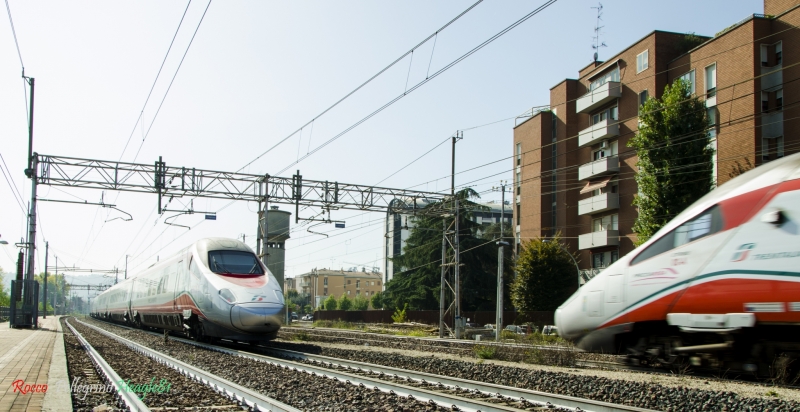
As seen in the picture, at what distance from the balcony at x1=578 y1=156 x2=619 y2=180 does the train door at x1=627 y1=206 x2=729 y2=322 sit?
3100cm

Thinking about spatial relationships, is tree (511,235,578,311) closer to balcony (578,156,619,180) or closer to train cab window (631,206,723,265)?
balcony (578,156,619,180)

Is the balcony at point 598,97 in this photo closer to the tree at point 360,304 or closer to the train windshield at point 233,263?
the train windshield at point 233,263

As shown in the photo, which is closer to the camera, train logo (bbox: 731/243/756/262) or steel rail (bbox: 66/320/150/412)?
steel rail (bbox: 66/320/150/412)

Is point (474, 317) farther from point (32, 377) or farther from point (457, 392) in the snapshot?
point (32, 377)

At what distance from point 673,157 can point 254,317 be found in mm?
21373

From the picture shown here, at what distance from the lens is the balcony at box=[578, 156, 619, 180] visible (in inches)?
1651

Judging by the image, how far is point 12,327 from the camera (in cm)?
2855

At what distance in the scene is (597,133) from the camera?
43.0 m

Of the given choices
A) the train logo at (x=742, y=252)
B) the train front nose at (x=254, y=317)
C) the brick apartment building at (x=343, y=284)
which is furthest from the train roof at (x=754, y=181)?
the brick apartment building at (x=343, y=284)

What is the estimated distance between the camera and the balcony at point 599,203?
41.6 metres

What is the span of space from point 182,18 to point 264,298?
718cm

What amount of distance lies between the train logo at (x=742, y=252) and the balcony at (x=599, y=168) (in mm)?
32426

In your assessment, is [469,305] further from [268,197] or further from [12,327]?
[12,327]

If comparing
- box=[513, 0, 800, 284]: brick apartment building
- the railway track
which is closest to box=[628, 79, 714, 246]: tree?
box=[513, 0, 800, 284]: brick apartment building
